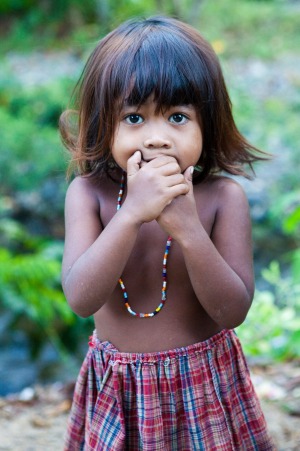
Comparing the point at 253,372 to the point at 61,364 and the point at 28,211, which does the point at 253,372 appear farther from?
the point at 28,211

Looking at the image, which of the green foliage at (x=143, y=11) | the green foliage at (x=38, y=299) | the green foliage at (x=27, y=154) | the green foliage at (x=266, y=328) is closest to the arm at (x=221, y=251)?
the green foliage at (x=266, y=328)

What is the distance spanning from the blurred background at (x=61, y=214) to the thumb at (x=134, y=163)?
2.04 feet

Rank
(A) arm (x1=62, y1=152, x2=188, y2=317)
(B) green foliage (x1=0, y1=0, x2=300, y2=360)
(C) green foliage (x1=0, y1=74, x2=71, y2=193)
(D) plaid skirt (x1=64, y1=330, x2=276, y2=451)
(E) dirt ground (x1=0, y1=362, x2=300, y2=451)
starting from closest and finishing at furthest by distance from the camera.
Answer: (A) arm (x1=62, y1=152, x2=188, y2=317)
(D) plaid skirt (x1=64, y1=330, x2=276, y2=451)
(E) dirt ground (x1=0, y1=362, x2=300, y2=451)
(B) green foliage (x1=0, y1=0, x2=300, y2=360)
(C) green foliage (x1=0, y1=74, x2=71, y2=193)

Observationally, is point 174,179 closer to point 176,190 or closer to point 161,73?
point 176,190

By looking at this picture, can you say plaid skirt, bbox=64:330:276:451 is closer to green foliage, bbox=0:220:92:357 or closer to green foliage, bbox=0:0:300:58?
green foliage, bbox=0:220:92:357

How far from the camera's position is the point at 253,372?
3324 millimetres

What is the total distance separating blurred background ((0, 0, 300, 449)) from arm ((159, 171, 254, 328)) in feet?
2.13

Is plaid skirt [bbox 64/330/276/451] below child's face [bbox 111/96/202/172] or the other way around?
below

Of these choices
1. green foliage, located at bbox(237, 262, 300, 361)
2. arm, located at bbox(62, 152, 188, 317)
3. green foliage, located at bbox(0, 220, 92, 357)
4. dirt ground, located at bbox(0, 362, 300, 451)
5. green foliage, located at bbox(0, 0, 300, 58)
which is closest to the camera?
arm, located at bbox(62, 152, 188, 317)

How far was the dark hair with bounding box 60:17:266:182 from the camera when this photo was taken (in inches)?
58.8

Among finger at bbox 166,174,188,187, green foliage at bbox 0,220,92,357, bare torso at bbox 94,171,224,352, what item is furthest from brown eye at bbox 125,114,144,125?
green foliage at bbox 0,220,92,357

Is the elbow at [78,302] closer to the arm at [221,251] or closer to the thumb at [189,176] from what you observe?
the arm at [221,251]

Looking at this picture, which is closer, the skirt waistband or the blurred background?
the skirt waistband

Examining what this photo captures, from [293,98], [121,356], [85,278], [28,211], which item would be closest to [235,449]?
[121,356]
